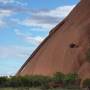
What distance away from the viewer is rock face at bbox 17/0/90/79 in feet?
181

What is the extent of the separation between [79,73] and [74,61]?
188 inches

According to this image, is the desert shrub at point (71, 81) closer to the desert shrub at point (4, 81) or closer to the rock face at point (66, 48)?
the rock face at point (66, 48)

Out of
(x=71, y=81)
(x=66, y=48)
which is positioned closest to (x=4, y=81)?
(x=71, y=81)

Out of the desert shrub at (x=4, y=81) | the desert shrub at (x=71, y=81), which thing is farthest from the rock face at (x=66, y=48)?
the desert shrub at (x=4, y=81)

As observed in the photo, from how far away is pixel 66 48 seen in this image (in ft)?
189

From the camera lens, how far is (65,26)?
202ft

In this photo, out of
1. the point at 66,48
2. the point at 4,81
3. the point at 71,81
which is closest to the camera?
the point at 71,81

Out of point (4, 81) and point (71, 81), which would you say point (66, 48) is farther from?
point (4, 81)

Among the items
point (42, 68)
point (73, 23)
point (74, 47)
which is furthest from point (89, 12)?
point (42, 68)

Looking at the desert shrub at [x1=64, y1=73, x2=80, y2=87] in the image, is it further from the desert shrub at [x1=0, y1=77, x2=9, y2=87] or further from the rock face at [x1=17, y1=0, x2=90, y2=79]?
the desert shrub at [x1=0, y1=77, x2=9, y2=87]

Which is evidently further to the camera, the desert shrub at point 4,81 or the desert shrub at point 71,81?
the desert shrub at point 4,81

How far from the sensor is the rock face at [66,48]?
55094mm

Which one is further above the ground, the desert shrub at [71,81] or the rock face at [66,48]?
the rock face at [66,48]

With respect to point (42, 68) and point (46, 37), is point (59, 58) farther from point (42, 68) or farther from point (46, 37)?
point (46, 37)
